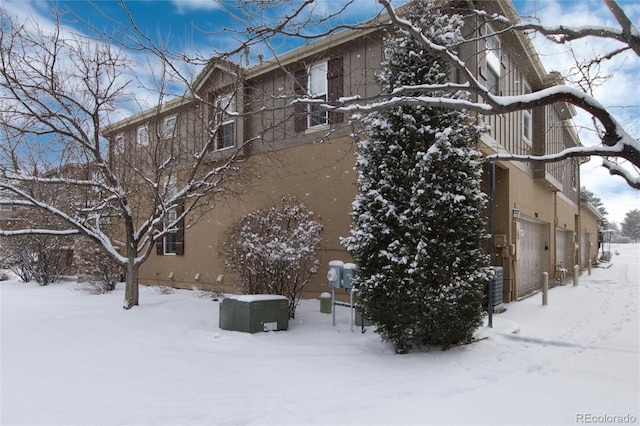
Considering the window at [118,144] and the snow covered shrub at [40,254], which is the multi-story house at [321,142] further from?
the snow covered shrub at [40,254]

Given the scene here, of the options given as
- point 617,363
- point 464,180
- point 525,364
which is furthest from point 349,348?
point 617,363

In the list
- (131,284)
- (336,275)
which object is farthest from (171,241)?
(336,275)

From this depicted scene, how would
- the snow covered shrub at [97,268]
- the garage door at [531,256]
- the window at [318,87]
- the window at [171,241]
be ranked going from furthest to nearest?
the window at [171,241], the snow covered shrub at [97,268], the garage door at [531,256], the window at [318,87]

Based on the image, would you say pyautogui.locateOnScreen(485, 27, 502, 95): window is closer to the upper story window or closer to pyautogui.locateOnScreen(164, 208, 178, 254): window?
the upper story window

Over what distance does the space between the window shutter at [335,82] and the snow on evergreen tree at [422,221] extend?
406 cm

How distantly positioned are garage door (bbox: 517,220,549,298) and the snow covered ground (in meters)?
3.63

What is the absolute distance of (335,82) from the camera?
1105cm

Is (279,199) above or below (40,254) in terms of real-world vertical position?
above

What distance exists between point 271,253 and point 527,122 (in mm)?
9681

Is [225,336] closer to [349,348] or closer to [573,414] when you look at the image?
[349,348]

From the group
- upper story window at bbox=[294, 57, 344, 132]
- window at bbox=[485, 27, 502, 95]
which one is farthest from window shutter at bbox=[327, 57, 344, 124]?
window at bbox=[485, 27, 502, 95]

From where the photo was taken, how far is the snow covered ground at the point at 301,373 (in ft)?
13.5

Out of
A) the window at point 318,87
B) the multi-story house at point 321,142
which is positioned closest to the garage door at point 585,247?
the multi-story house at point 321,142

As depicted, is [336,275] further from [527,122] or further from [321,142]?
[527,122]
